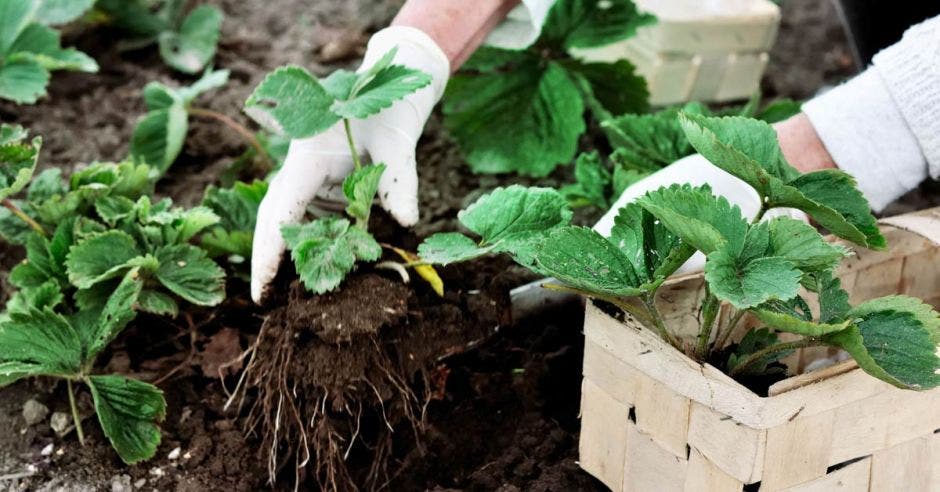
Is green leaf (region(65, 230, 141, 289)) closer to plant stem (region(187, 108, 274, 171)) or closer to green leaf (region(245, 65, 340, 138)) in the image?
→ green leaf (region(245, 65, 340, 138))

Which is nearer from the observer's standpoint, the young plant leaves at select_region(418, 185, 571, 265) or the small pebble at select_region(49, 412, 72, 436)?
the young plant leaves at select_region(418, 185, 571, 265)

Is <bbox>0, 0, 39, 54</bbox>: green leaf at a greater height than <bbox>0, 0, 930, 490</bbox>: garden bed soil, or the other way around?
<bbox>0, 0, 39, 54</bbox>: green leaf

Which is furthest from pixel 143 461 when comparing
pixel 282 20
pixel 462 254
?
pixel 282 20

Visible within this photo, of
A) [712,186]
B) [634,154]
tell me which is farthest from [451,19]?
[712,186]

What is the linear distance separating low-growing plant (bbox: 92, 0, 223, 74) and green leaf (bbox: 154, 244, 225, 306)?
0.83m

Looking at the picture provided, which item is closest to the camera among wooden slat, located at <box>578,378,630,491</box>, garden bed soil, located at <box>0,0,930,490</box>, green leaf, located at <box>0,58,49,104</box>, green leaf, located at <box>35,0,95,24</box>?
wooden slat, located at <box>578,378,630,491</box>

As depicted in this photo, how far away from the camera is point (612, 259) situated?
952 millimetres

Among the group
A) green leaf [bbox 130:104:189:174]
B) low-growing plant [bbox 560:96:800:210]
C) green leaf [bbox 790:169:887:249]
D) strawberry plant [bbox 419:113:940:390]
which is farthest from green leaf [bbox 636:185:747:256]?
green leaf [bbox 130:104:189:174]

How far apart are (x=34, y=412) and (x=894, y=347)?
3.48ft

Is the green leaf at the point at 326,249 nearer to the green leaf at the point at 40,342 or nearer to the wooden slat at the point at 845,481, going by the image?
the green leaf at the point at 40,342

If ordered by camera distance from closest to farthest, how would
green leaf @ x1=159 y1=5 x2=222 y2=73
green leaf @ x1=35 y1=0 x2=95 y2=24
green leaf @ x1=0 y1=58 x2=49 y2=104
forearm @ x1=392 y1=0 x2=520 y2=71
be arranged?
forearm @ x1=392 y1=0 x2=520 y2=71, green leaf @ x1=0 y1=58 x2=49 y2=104, green leaf @ x1=35 y1=0 x2=95 y2=24, green leaf @ x1=159 y1=5 x2=222 y2=73

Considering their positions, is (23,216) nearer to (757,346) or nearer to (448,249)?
(448,249)

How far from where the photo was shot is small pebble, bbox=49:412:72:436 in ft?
4.03

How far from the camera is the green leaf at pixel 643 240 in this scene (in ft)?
3.15
